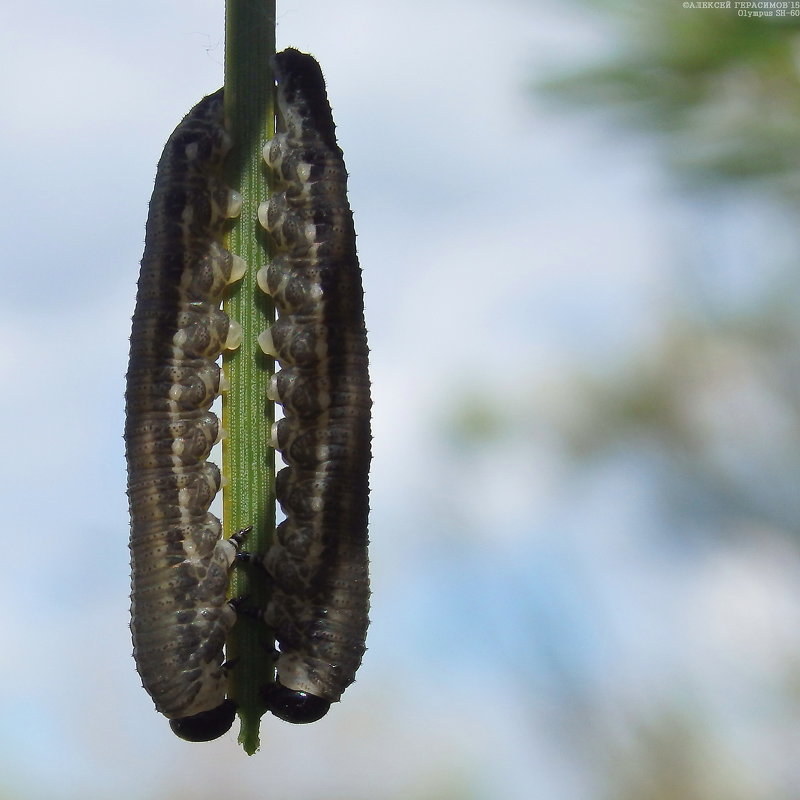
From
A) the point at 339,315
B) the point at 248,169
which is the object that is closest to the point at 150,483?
the point at 339,315

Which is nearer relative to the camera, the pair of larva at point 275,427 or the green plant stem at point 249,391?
the green plant stem at point 249,391

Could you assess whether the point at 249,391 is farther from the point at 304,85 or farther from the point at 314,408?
the point at 304,85

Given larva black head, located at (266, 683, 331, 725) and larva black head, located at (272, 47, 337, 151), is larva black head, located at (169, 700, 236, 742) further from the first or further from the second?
larva black head, located at (272, 47, 337, 151)

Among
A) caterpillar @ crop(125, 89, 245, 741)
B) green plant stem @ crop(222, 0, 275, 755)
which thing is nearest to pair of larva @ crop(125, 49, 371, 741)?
caterpillar @ crop(125, 89, 245, 741)

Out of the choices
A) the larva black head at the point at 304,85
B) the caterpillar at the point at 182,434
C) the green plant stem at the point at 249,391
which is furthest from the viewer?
the larva black head at the point at 304,85

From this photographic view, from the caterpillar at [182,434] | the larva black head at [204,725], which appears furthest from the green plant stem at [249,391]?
the larva black head at [204,725]

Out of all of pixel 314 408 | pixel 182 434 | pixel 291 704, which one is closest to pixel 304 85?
pixel 314 408

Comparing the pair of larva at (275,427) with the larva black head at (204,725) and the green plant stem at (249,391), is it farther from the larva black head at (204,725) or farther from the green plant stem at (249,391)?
the green plant stem at (249,391)

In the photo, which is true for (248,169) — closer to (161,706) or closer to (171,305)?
(171,305)
